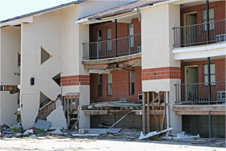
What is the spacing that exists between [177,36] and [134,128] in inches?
272

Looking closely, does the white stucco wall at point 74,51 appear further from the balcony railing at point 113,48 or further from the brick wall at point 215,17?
the brick wall at point 215,17

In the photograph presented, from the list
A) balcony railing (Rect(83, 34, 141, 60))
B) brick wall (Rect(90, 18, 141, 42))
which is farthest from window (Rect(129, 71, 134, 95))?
brick wall (Rect(90, 18, 141, 42))

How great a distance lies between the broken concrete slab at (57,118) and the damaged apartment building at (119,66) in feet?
0.22

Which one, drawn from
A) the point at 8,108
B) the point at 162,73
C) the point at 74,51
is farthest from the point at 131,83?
the point at 8,108

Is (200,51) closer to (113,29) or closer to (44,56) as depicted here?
(113,29)

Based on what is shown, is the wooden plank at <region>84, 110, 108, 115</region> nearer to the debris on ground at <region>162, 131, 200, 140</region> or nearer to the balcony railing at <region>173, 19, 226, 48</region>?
the debris on ground at <region>162, 131, 200, 140</region>

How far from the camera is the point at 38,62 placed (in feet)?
102

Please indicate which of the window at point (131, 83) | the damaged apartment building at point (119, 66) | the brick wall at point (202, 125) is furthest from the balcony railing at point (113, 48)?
the brick wall at point (202, 125)

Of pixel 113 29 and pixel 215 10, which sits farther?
pixel 113 29

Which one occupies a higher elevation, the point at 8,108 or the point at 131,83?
the point at 131,83

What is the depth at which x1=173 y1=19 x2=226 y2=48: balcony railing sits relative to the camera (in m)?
25.2

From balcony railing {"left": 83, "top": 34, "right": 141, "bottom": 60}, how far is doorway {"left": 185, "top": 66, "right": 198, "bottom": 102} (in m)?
3.81

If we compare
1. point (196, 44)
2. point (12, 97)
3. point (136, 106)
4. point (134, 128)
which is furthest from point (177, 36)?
point (12, 97)

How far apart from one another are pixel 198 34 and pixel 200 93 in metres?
3.39
